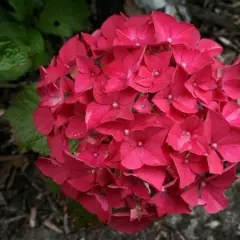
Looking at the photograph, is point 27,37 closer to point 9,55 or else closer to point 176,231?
point 9,55

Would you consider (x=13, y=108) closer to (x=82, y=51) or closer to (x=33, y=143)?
(x=33, y=143)

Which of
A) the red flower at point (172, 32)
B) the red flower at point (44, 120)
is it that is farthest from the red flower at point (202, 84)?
the red flower at point (44, 120)

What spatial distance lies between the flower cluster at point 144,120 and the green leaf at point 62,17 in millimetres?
569

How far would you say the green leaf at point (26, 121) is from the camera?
1834mm

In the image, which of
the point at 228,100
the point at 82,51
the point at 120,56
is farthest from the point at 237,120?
the point at 82,51

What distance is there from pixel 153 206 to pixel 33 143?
1.83ft

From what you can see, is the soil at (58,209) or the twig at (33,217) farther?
the twig at (33,217)

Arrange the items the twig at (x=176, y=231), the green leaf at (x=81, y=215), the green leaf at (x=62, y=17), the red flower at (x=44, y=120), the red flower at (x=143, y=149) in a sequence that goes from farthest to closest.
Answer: the green leaf at (x=62, y=17)
the twig at (x=176, y=231)
the green leaf at (x=81, y=215)
the red flower at (x=44, y=120)
the red flower at (x=143, y=149)

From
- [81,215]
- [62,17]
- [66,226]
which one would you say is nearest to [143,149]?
[81,215]

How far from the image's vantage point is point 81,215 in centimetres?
175

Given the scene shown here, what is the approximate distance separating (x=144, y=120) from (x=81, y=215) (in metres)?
0.61

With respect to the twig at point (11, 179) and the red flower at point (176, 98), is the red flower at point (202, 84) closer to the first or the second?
the red flower at point (176, 98)

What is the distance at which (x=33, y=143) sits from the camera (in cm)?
183

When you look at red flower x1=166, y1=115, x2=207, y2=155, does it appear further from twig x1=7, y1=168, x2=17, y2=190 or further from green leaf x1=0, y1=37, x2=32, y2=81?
twig x1=7, y1=168, x2=17, y2=190
